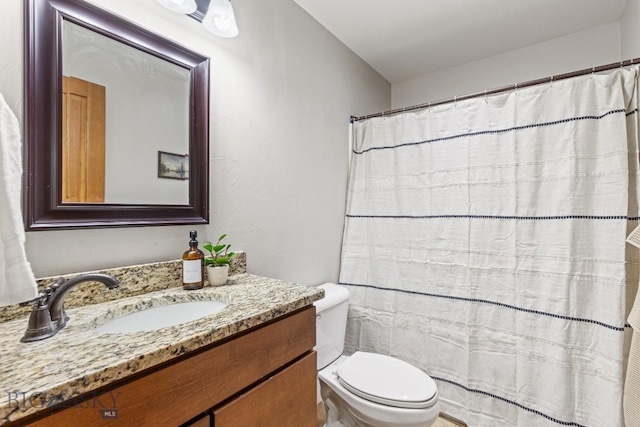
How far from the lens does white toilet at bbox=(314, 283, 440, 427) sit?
119cm

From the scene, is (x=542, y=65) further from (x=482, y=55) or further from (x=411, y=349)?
(x=411, y=349)

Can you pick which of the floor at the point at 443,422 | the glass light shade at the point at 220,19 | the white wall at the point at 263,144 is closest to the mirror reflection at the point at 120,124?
the white wall at the point at 263,144

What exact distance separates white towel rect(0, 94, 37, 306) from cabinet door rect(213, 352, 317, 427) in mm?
482

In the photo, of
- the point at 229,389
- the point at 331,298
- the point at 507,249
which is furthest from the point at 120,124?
the point at 507,249

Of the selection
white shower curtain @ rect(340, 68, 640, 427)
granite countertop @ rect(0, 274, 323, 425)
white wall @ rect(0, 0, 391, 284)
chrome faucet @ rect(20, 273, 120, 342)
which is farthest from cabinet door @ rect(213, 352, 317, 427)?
white shower curtain @ rect(340, 68, 640, 427)

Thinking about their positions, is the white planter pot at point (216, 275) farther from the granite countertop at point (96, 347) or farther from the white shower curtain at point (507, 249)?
the white shower curtain at point (507, 249)

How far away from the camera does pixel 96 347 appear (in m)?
0.63

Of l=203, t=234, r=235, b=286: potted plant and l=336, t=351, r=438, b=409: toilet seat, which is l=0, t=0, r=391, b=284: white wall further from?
l=336, t=351, r=438, b=409: toilet seat

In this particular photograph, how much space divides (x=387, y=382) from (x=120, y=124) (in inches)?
57.5

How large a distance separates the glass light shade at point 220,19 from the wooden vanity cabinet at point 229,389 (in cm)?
113

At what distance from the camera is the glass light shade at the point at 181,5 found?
107 centimetres

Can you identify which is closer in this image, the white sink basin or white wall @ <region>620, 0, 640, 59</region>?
the white sink basin

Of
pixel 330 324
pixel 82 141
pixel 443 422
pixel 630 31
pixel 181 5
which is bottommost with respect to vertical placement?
pixel 443 422

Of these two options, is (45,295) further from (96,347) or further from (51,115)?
(51,115)
